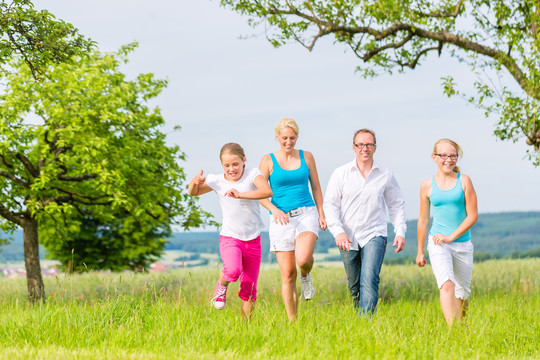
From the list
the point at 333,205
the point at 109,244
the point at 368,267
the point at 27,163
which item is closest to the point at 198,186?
the point at 333,205

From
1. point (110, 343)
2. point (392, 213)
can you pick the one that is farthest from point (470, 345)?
point (110, 343)

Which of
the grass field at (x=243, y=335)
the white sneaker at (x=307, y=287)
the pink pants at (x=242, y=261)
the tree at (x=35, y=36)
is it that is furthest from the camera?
the tree at (x=35, y=36)

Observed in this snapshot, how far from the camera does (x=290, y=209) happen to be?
22.0ft

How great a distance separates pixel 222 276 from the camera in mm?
6434

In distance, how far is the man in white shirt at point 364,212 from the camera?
6.73 metres

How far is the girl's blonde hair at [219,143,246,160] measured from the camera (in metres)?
6.41

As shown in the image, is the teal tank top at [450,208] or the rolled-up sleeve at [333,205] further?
the rolled-up sleeve at [333,205]

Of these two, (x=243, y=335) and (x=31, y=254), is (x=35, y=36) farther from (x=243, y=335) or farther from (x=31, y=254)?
(x=243, y=335)

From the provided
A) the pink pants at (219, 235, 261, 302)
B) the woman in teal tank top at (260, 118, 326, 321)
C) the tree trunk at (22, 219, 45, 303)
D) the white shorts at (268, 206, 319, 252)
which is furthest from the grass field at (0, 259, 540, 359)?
the tree trunk at (22, 219, 45, 303)

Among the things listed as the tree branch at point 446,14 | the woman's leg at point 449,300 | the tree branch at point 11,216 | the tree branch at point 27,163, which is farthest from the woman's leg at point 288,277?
the tree branch at point 11,216

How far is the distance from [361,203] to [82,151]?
7368 mm

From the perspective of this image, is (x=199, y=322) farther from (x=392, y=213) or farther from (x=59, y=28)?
(x=59, y=28)

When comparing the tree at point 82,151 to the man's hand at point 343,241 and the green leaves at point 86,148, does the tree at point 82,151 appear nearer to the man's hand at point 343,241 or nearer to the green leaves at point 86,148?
the green leaves at point 86,148

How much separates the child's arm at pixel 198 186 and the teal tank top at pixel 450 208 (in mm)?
2752
